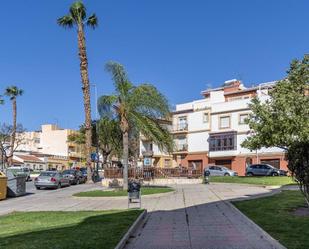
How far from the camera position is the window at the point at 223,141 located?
217ft

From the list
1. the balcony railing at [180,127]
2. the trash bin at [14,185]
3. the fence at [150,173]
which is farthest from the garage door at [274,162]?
the trash bin at [14,185]

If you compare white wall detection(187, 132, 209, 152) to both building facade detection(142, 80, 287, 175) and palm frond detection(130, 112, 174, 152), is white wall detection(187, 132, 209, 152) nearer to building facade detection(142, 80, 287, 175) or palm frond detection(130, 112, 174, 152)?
building facade detection(142, 80, 287, 175)

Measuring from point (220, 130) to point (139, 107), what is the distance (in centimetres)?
4219

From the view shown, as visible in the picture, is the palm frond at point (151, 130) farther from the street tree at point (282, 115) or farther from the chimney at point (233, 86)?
the chimney at point (233, 86)

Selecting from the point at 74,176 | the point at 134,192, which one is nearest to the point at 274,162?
the point at 74,176

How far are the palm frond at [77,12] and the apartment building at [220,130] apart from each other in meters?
25.4

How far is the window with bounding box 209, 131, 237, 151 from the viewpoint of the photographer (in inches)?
2603

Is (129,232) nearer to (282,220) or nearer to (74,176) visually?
(282,220)

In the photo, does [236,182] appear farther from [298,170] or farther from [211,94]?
[211,94]

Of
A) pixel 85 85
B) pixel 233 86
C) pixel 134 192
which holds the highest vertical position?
pixel 233 86

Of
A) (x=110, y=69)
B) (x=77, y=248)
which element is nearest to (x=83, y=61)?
(x=110, y=69)

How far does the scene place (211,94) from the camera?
2926 inches

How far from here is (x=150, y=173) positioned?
38.8 m

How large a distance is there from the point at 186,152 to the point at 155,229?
6134 centimetres
